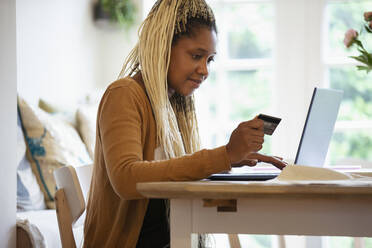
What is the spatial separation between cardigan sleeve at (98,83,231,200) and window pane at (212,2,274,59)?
2504 mm

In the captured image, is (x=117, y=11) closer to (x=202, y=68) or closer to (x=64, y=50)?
(x=64, y=50)

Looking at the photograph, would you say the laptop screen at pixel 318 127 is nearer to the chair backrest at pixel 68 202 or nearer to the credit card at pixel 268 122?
the credit card at pixel 268 122

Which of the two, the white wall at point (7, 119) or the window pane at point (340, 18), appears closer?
the white wall at point (7, 119)

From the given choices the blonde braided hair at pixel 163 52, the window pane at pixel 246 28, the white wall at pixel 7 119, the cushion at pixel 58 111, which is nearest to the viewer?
the blonde braided hair at pixel 163 52

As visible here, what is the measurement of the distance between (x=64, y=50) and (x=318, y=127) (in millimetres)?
2208

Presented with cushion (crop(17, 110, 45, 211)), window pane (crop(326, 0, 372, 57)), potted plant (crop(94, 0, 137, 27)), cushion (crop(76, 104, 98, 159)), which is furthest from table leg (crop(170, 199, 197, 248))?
window pane (crop(326, 0, 372, 57))

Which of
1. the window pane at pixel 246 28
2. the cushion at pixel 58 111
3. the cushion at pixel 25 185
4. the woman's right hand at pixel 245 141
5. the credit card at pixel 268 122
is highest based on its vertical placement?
the window pane at pixel 246 28

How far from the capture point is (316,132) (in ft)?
3.85

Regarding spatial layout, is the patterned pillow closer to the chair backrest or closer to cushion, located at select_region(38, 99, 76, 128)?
cushion, located at select_region(38, 99, 76, 128)

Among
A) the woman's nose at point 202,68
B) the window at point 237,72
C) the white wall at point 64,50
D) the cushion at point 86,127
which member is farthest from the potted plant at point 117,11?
the woman's nose at point 202,68

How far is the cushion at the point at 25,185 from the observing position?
2107 mm

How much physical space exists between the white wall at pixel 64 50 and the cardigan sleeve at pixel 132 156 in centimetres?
149

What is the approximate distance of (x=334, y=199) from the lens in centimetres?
88

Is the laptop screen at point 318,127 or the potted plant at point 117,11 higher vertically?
the potted plant at point 117,11
